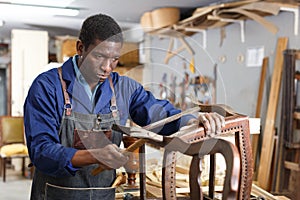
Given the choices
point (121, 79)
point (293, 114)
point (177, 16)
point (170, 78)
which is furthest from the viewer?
point (170, 78)

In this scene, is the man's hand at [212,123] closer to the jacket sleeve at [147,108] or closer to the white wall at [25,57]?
the jacket sleeve at [147,108]

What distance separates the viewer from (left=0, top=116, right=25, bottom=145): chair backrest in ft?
20.2

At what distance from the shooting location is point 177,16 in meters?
5.40

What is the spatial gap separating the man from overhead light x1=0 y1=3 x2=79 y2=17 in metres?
4.28

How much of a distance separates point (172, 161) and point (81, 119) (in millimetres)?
497

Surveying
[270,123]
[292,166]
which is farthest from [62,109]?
[270,123]

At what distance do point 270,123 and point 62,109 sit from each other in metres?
2.93

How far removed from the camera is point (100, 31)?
1357 mm

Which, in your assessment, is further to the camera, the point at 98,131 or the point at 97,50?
the point at 98,131

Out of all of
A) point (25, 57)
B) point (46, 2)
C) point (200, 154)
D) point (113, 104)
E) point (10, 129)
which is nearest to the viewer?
point (200, 154)

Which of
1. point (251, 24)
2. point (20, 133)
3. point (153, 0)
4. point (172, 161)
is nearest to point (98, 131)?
point (172, 161)

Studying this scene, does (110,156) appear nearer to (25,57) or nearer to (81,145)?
(81,145)

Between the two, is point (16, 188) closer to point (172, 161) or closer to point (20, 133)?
point (20, 133)

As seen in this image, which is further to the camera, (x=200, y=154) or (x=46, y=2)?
(x=46, y=2)
